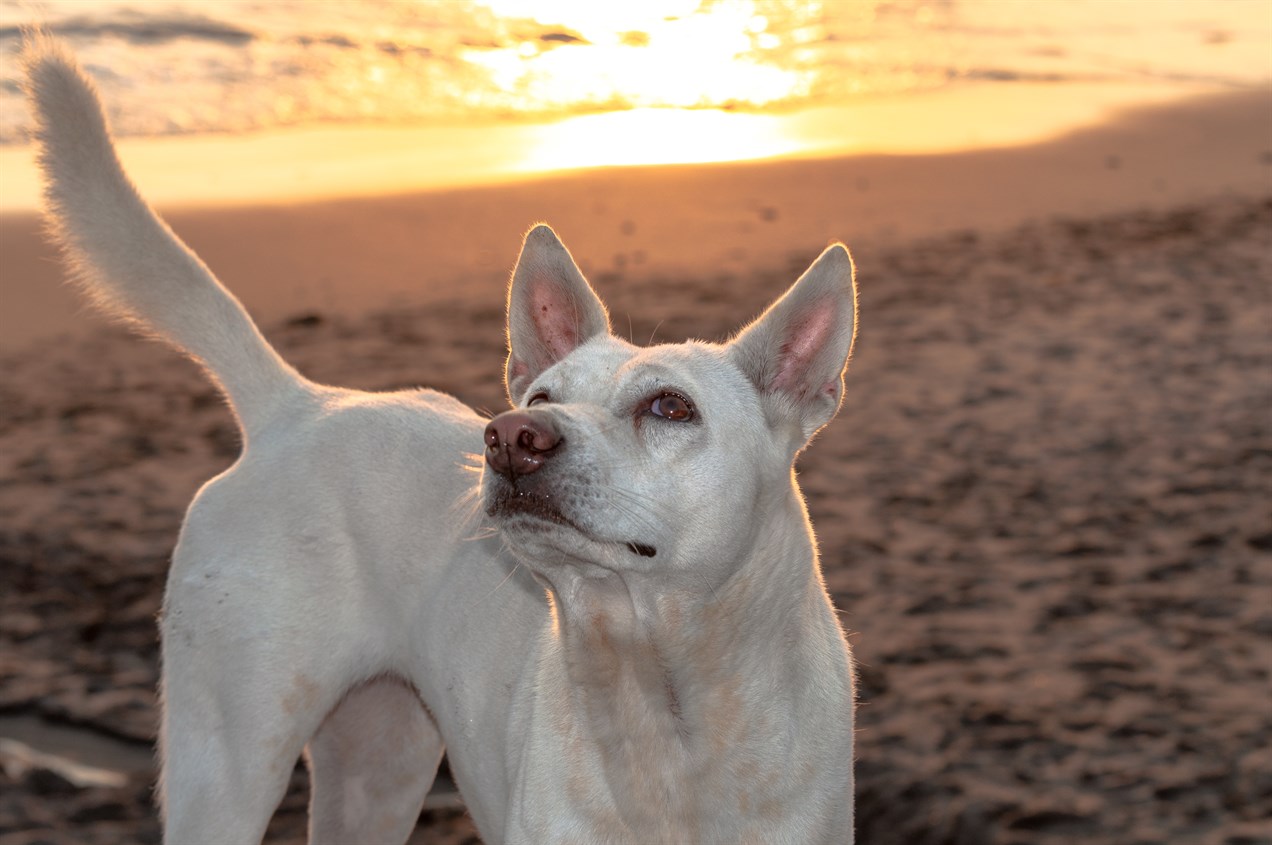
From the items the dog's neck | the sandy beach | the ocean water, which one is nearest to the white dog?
the dog's neck

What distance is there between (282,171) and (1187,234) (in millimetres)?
6839

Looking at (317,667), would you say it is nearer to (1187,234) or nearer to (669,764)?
(669,764)

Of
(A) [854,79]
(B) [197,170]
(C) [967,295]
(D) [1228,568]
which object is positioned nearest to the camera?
(D) [1228,568]

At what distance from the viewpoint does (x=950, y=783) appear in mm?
4641

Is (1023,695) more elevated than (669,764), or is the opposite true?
(669,764)

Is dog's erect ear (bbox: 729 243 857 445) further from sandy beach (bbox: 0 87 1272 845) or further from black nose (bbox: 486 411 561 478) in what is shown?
sandy beach (bbox: 0 87 1272 845)

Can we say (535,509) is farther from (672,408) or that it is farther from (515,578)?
(515,578)

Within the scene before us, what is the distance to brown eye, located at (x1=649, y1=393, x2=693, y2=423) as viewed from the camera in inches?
131

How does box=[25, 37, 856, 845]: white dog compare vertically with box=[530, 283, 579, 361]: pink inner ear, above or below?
below

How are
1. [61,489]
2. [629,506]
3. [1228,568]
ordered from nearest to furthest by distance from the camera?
[629,506] → [1228,568] → [61,489]

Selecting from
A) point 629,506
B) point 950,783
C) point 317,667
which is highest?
point 629,506

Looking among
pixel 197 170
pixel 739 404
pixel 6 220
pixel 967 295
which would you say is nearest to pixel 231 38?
pixel 197 170

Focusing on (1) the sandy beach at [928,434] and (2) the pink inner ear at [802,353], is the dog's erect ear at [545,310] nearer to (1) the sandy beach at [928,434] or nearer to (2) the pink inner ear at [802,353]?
(2) the pink inner ear at [802,353]

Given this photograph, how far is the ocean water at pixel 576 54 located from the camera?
46.9ft
